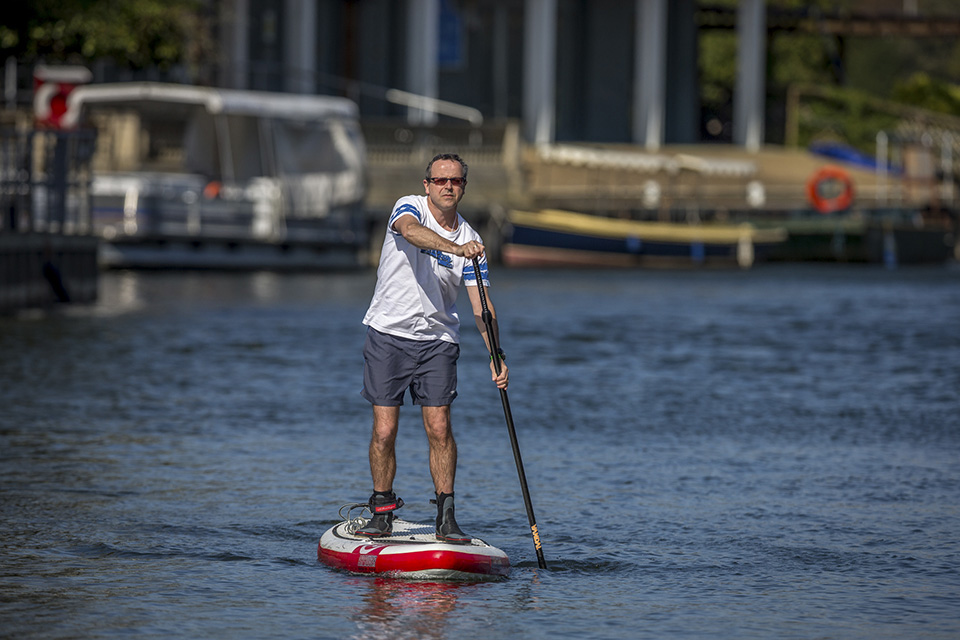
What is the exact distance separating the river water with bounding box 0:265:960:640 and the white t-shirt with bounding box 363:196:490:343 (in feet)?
3.67

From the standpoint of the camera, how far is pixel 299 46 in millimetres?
46812

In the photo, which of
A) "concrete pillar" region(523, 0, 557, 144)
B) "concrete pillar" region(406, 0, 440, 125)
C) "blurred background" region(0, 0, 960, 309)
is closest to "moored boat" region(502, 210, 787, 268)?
"blurred background" region(0, 0, 960, 309)

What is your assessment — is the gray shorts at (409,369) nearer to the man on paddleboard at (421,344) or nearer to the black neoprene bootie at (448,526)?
the man on paddleboard at (421,344)

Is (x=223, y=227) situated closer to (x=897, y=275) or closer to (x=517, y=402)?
(x=897, y=275)

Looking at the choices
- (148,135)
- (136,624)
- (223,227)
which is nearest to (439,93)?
(148,135)

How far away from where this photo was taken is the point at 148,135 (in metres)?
38.5

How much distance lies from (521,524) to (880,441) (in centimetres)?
427

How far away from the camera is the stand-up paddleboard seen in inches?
313

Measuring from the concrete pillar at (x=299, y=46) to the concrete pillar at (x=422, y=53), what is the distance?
248 cm

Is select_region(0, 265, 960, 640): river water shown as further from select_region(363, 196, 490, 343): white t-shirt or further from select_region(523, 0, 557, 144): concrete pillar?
select_region(523, 0, 557, 144): concrete pillar

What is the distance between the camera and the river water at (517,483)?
7406 millimetres

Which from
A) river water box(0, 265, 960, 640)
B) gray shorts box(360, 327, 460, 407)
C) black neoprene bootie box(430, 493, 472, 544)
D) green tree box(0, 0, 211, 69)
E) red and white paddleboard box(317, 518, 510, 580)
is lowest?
river water box(0, 265, 960, 640)

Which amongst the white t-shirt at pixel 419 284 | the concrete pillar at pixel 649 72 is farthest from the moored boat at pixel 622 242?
→ the white t-shirt at pixel 419 284

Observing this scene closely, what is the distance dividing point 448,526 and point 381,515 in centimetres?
34
